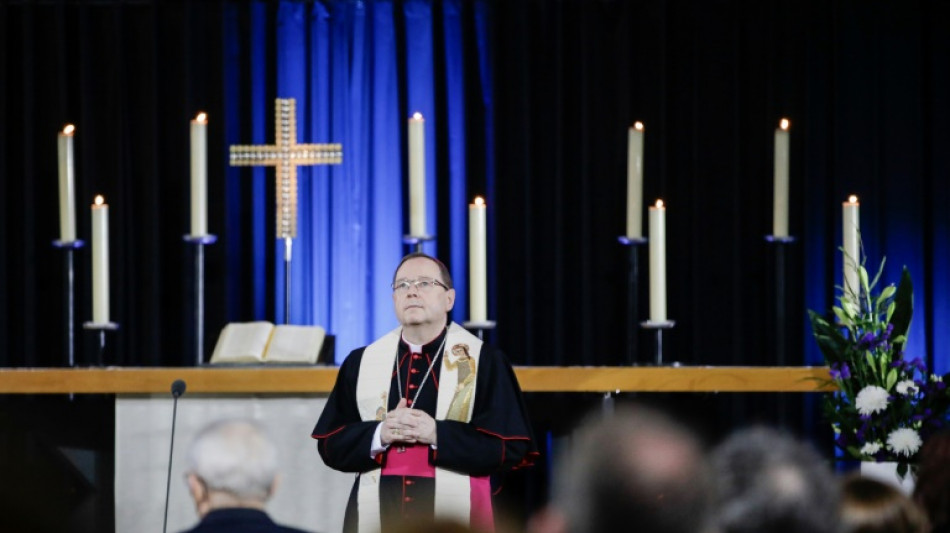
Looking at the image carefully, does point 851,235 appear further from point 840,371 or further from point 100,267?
point 100,267

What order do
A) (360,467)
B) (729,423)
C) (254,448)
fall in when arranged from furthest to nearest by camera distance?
(729,423) → (360,467) → (254,448)

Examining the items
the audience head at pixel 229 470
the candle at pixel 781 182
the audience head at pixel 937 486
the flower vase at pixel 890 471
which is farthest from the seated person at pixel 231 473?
the candle at pixel 781 182

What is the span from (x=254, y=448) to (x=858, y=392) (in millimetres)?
3449

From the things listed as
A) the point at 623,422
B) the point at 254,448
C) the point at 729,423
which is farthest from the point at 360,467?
the point at 729,423

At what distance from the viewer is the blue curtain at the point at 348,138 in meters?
7.97

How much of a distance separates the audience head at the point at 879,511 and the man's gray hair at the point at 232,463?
1263mm

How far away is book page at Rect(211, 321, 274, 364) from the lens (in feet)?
20.5

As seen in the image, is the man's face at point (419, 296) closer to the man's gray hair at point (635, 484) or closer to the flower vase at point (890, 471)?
the flower vase at point (890, 471)

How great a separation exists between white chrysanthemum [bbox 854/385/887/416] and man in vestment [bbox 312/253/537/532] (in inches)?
55.7

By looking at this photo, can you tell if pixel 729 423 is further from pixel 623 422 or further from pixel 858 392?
pixel 623 422

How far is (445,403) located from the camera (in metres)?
5.30

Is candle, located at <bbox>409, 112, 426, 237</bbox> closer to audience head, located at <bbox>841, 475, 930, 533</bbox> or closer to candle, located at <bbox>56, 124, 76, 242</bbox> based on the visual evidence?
candle, located at <bbox>56, 124, 76, 242</bbox>

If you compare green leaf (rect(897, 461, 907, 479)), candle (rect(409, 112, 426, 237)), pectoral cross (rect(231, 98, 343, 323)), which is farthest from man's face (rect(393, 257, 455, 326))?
pectoral cross (rect(231, 98, 343, 323))

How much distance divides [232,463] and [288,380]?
2938 millimetres
